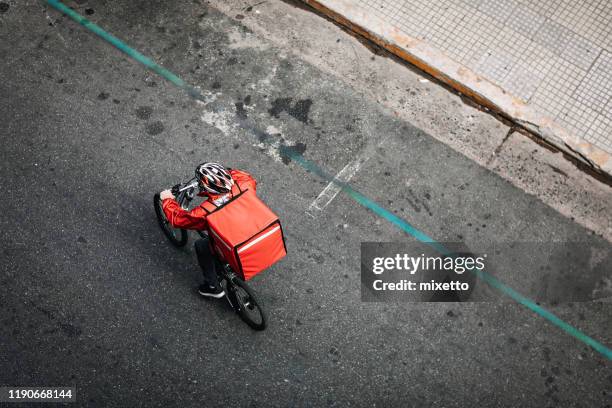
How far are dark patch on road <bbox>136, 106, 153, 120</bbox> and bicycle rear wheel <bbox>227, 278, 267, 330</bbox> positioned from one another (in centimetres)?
260

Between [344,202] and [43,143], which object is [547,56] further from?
[43,143]

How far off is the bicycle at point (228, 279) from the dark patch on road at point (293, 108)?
197 cm

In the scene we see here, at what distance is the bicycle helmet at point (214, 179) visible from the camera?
4891 mm

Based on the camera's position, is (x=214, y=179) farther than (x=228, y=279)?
No

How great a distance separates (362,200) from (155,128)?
260 cm

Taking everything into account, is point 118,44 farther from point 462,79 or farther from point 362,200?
point 462,79

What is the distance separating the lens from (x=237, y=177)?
525 cm

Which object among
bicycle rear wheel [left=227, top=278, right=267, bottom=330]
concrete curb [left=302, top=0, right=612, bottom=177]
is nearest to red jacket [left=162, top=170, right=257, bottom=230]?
bicycle rear wheel [left=227, top=278, right=267, bottom=330]

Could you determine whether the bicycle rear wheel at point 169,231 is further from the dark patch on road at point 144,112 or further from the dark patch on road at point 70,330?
the dark patch on road at point 144,112

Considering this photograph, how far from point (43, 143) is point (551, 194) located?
19.5ft

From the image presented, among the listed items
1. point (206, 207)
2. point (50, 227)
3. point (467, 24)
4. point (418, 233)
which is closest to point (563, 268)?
point (418, 233)

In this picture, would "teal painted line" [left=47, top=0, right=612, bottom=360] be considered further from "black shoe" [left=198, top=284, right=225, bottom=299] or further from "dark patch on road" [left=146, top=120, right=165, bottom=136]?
"black shoe" [left=198, top=284, right=225, bottom=299]

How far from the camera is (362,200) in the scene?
6.69m

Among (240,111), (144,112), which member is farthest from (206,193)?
(144,112)
